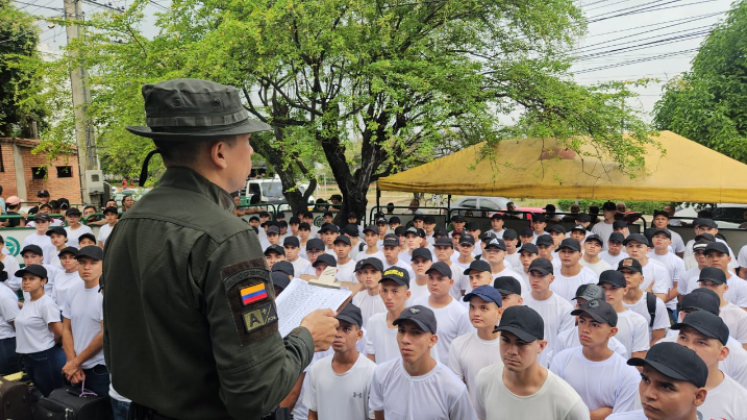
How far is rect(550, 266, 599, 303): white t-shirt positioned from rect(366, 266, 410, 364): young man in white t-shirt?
2.35 metres

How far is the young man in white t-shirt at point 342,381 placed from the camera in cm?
408

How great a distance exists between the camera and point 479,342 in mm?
4383

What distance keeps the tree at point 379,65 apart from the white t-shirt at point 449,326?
485cm

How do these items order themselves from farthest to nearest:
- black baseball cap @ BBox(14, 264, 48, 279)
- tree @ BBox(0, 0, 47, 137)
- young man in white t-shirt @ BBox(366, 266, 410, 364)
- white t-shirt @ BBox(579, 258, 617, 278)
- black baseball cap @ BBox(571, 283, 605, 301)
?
tree @ BBox(0, 0, 47, 137) → white t-shirt @ BBox(579, 258, 617, 278) → black baseball cap @ BBox(14, 264, 48, 279) → young man in white t-shirt @ BBox(366, 266, 410, 364) → black baseball cap @ BBox(571, 283, 605, 301)

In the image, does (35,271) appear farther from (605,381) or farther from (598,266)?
(598,266)

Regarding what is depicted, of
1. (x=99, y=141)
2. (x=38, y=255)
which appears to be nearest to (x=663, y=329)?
(x=38, y=255)

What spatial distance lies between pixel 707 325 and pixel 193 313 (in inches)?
152

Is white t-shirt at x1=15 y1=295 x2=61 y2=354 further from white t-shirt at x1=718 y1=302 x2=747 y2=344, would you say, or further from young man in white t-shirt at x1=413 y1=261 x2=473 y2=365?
white t-shirt at x1=718 y1=302 x2=747 y2=344

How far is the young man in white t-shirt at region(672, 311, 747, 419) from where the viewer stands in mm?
3439

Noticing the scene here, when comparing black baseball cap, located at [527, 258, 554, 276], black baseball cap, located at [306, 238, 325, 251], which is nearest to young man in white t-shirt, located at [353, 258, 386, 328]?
black baseball cap, located at [527, 258, 554, 276]

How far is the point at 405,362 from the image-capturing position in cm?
388

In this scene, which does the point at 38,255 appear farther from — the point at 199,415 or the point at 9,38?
the point at 9,38

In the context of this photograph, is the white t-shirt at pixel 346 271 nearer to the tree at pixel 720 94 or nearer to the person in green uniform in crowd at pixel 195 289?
the person in green uniform in crowd at pixel 195 289

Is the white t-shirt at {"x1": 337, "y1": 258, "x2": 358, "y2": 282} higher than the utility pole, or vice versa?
the utility pole
